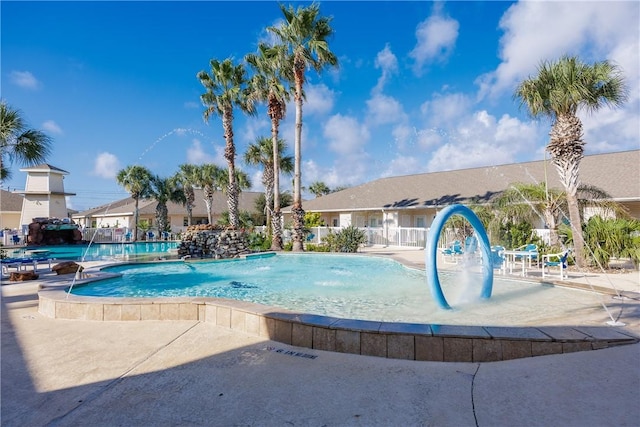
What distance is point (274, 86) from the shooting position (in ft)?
69.8

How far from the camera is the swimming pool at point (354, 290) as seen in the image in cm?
682

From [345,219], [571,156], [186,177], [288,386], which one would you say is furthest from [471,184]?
[186,177]

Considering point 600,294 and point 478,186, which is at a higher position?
point 478,186

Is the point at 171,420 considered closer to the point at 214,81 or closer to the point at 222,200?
the point at 214,81

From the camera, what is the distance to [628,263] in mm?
13344

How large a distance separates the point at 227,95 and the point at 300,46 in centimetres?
629

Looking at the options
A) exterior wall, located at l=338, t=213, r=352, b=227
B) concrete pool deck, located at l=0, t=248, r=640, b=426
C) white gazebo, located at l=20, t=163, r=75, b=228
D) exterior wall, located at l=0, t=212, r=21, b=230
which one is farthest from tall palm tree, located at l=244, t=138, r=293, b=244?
exterior wall, located at l=0, t=212, r=21, b=230

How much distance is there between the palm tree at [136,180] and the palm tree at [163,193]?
558 millimetres

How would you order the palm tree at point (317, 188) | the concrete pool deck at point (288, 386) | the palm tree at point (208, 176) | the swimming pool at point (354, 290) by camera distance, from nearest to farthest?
the concrete pool deck at point (288, 386) → the swimming pool at point (354, 290) → the palm tree at point (208, 176) → the palm tree at point (317, 188)

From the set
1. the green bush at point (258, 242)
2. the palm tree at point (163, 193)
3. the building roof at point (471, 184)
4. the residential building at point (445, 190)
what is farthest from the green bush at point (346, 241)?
the palm tree at point (163, 193)

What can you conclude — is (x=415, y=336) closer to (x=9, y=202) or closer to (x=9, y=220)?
(x=9, y=220)

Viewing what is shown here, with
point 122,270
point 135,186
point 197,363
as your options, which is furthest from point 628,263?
point 135,186

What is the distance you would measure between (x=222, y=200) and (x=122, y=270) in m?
37.5

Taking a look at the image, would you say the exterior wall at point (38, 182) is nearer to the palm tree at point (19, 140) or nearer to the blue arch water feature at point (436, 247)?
the palm tree at point (19, 140)
